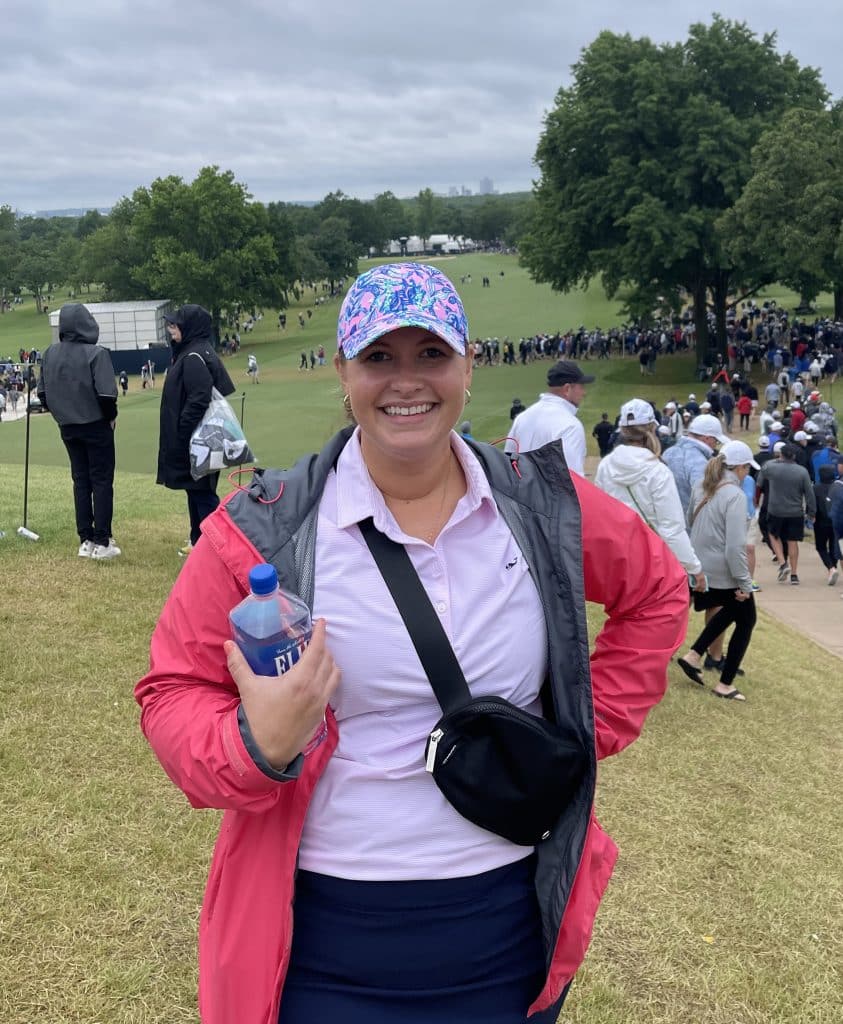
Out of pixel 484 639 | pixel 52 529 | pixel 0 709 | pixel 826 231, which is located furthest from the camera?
pixel 826 231

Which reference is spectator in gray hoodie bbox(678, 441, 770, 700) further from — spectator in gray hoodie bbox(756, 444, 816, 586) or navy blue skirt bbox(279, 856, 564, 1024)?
spectator in gray hoodie bbox(756, 444, 816, 586)

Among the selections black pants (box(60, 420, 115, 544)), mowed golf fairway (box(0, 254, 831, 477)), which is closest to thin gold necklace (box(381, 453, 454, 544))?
mowed golf fairway (box(0, 254, 831, 477))

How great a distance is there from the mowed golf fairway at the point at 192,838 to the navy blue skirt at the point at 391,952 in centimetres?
53

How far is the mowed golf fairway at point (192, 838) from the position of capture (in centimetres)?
329

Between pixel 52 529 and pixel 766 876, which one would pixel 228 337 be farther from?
pixel 766 876

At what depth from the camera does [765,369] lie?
38.1 m

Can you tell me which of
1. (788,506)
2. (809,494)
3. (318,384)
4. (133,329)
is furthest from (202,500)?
(133,329)

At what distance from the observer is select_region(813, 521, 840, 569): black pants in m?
12.4

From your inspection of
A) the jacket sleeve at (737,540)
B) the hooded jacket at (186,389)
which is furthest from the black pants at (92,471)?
the jacket sleeve at (737,540)

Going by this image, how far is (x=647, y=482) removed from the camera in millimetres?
6023

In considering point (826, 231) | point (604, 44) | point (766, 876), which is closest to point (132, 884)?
point (766, 876)

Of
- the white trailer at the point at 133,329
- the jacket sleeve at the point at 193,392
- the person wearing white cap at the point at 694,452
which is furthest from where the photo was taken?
the white trailer at the point at 133,329

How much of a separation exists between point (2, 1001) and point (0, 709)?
2072mm

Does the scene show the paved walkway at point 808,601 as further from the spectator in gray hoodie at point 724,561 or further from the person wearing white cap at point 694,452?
the spectator in gray hoodie at point 724,561
